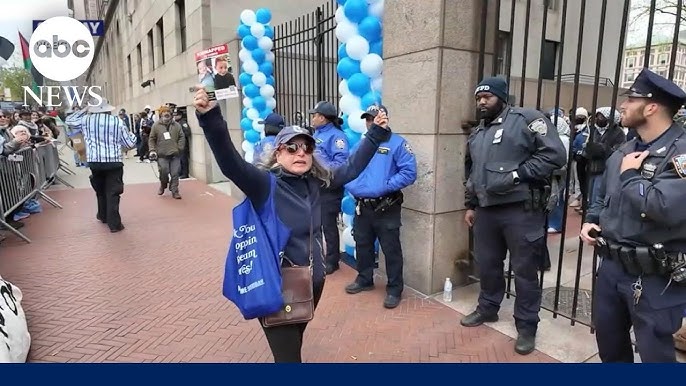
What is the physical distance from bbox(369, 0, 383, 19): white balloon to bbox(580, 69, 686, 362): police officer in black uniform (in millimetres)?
2953

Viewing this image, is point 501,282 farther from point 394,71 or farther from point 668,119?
point 394,71

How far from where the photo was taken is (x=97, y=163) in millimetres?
6820

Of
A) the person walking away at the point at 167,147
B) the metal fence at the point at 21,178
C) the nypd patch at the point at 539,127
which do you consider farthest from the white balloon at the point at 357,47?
the person walking away at the point at 167,147

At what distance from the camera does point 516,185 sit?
3.25m

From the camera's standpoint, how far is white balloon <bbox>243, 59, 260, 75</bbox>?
8263 millimetres

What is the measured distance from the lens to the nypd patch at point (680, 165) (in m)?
2.09

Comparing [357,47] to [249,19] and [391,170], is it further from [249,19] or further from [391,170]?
[249,19]

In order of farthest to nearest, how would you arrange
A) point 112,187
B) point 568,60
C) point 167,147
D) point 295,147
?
1. point 568,60
2. point 167,147
3. point 112,187
4. point 295,147

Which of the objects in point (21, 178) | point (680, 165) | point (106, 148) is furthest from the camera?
point (21, 178)

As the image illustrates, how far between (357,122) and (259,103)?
12.3ft

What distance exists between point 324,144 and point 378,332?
203 cm

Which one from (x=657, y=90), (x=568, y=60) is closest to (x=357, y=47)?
(x=657, y=90)

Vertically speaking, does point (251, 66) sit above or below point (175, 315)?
above

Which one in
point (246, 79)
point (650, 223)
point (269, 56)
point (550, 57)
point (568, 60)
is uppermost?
point (550, 57)
